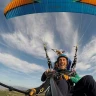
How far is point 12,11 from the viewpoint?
1202cm

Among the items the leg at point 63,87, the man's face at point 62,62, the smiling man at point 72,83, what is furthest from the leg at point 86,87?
the man's face at point 62,62

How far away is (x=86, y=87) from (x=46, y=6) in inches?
312

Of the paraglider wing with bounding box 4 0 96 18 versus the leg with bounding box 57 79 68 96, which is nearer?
the leg with bounding box 57 79 68 96

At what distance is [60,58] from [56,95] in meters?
2.93

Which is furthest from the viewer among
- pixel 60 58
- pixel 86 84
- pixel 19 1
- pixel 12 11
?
pixel 12 11

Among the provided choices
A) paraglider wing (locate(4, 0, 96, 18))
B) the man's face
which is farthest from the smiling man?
paraglider wing (locate(4, 0, 96, 18))

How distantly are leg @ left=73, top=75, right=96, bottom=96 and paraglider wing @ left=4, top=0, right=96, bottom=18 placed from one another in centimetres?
703

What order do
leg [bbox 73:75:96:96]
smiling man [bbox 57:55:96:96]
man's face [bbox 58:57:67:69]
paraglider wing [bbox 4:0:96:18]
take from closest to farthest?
leg [bbox 73:75:96:96] < smiling man [bbox 57:55:96:96] < man's face [bbox 58:57:67:69] < paraglider wing [bbox 4:0:96:18]

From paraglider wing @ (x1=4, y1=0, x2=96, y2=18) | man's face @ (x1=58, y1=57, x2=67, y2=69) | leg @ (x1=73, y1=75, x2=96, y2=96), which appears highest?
paraglider wing @ (x1=4, y1=0, x2=96, y2=18)

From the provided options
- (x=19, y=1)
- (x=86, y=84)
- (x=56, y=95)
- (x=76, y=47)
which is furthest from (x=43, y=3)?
(x=56, y=95)

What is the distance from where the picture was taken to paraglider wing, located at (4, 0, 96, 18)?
1117 centimetres

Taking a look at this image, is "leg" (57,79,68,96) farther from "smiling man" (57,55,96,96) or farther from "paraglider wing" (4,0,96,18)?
"paraglider wing" (4,0,96,18)

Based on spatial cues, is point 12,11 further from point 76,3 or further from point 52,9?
point 76,3

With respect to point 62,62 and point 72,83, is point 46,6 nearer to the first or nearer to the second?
point 62,62
